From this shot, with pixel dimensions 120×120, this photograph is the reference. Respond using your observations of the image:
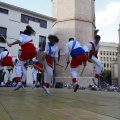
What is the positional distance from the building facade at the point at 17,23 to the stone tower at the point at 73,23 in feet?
17.8

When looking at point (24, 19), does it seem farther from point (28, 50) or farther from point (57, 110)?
point (57, 110)

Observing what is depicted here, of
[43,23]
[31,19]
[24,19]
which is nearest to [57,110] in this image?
[24,19]

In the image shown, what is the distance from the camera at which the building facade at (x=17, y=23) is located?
3159 centimetres

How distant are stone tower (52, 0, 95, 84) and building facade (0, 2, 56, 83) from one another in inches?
214

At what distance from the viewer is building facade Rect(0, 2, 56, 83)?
104ft

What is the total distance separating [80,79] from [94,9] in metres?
15.5

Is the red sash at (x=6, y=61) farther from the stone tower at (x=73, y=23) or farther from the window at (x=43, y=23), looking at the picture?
the stone tower at (x=73, y=23)

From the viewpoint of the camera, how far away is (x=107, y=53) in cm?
9831

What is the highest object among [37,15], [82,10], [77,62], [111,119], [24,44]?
[82,10]

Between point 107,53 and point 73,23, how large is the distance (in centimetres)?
6102

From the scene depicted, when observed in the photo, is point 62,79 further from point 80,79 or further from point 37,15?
point 37,15

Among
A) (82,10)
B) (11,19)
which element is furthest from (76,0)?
(11,19)

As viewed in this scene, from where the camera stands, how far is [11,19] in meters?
32.6

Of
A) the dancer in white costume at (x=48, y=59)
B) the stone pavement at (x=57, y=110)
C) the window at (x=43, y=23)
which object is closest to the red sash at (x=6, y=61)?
the dancer in white costume at (x=48, y=59)
